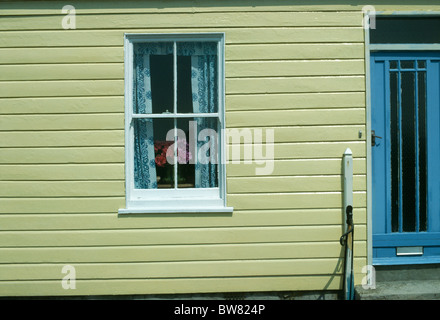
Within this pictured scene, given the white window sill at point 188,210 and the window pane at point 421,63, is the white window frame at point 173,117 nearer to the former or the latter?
the white window sill at point 188,210

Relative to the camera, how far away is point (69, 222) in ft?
11.7

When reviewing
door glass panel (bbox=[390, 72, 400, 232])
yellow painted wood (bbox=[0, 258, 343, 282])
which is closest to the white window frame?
yellow painted wood (bbox=[0, 258, 343, 282])

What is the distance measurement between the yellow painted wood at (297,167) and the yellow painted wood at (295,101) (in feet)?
1.72

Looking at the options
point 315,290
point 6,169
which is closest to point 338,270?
point 315,290

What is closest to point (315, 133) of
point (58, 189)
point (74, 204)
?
point (74, 204)

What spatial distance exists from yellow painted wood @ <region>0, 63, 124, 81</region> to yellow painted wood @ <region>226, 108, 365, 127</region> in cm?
129

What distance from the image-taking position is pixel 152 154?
3689mm

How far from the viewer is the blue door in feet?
A: 12.3

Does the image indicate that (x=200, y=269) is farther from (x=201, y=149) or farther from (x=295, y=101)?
(x=295, y=101)

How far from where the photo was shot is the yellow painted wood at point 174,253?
356 centimetres

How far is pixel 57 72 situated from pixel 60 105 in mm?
322

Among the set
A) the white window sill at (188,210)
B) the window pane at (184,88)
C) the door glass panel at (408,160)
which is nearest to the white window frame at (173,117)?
the white window sill at (188,210)

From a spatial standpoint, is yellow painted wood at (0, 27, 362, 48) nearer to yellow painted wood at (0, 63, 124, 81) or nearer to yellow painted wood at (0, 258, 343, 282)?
yellow painted wood at (0, 63, 124, 81)
